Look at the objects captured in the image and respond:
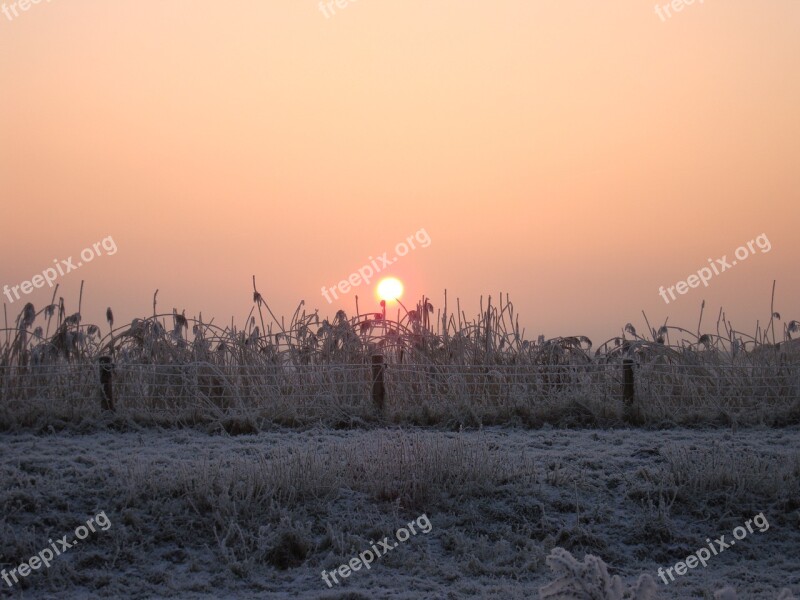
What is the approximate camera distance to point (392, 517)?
22.8 feet

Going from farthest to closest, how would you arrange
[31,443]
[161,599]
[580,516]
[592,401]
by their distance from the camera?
[592,401], [31,443], [580,516], [161,599]

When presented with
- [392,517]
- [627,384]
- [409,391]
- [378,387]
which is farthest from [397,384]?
[392,517]

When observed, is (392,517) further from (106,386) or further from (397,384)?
(106,386)

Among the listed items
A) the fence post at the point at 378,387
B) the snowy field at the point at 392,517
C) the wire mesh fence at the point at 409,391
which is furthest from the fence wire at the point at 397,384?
the snowy field at the point at 392,517

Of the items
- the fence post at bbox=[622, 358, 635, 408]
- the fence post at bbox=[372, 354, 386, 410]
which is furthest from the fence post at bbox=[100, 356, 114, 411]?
the fence post at bbox=[622, 358, 635, 408]

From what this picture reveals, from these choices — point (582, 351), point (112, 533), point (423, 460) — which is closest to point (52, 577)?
point (112, 533)

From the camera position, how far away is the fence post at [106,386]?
10406 mm

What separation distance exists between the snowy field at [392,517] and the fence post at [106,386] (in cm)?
182

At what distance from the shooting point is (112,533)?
6656 mm

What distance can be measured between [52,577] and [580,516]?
3.92m

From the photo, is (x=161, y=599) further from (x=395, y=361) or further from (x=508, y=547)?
(x=395, y=361)

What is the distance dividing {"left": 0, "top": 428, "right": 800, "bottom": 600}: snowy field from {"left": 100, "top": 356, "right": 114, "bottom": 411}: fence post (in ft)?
5.96

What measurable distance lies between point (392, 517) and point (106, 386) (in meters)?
4.92

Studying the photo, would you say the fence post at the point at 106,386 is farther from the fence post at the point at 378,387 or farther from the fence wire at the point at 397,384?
the fence post at the point at 378,387
